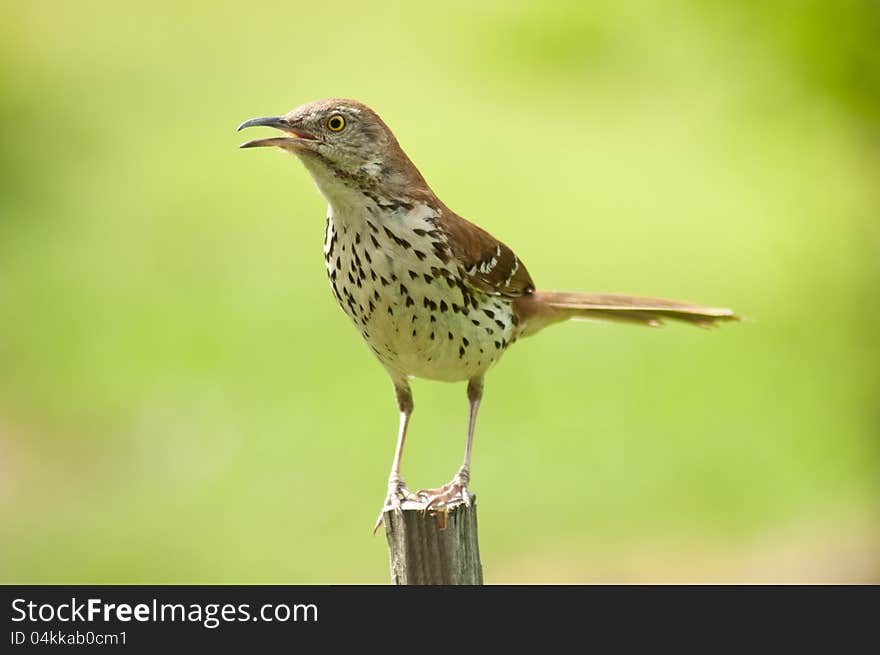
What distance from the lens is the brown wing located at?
15.2 feet

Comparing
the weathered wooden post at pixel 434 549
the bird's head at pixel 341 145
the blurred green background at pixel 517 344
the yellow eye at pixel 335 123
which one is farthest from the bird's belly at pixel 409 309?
the blurred green background at pixel 517 344

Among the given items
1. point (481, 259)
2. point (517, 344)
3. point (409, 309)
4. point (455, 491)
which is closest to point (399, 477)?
point (455, 491)

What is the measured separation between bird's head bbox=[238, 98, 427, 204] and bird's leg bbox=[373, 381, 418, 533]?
109 centimetres

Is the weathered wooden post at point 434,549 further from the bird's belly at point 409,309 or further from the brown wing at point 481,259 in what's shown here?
the brown wing at point 481,259

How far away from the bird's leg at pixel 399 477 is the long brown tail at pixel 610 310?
0.58m

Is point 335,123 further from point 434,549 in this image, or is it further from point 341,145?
point 434,549

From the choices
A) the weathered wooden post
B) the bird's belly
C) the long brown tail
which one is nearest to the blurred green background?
the long brown tail

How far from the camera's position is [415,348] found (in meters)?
4.66

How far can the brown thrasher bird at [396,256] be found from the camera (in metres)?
4.37

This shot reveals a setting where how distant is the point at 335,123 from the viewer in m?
4.36

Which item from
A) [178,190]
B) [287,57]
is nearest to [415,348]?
[178,190]

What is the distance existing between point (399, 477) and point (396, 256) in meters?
0.89

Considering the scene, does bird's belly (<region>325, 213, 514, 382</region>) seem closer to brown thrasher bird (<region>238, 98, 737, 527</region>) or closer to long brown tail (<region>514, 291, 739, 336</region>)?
brown thrasher bird (<region>238, 98, 737, 527</region>)
